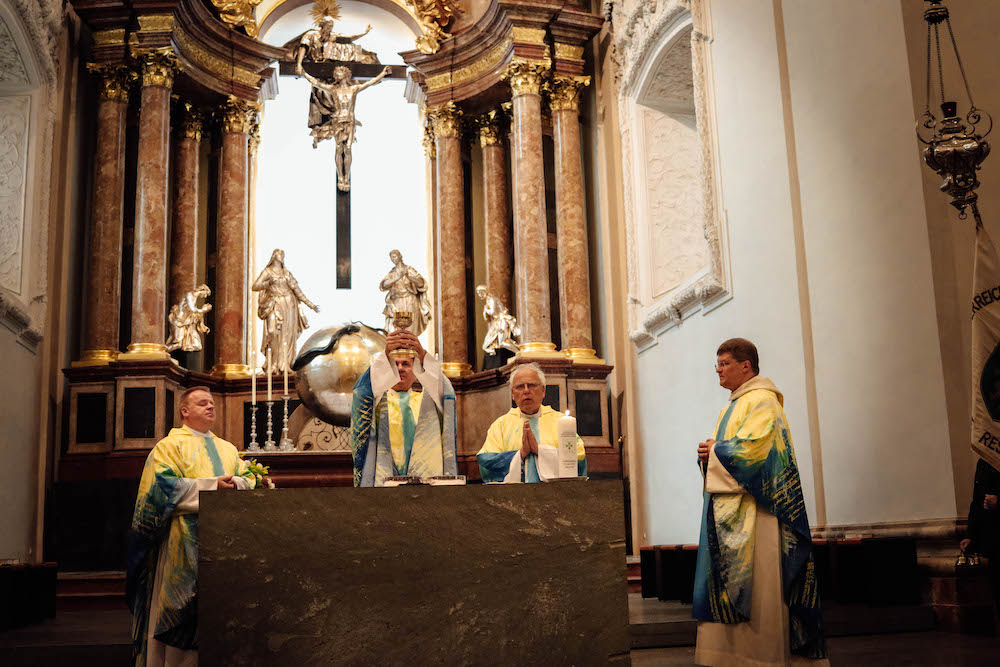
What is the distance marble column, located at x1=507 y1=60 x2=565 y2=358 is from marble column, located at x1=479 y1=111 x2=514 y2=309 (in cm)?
54

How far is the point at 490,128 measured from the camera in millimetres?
12664

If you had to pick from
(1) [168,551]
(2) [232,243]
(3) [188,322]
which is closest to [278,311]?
(3) [188,322]

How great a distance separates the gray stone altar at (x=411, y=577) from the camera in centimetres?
370

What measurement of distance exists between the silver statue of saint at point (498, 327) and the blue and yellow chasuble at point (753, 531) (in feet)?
20.9

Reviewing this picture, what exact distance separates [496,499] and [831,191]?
4.05 m

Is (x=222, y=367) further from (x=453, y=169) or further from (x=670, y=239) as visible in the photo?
(x=670, y=239)

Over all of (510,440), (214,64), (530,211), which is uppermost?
(214,64)

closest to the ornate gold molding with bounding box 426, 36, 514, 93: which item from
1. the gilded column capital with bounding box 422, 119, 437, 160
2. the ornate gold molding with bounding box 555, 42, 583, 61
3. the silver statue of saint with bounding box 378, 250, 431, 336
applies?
the gilded column capital with bounding box 422, 119, 437, 160

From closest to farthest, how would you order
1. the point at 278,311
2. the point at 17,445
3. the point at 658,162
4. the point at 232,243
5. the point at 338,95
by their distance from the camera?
the point at 17,445 → the point at 658,162 → the point at 278,311 → the point at 232,243 → the point at 338,95

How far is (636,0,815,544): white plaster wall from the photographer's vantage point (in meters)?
7.52

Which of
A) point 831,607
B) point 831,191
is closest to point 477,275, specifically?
point 831,191

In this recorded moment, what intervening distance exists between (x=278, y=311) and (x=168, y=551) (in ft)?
20.9

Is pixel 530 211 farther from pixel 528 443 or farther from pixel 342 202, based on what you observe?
pixel 528 443

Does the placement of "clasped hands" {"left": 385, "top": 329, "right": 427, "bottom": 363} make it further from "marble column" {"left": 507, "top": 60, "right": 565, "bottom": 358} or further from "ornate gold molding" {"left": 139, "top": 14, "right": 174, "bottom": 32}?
"ornate gold molding" {"left": 139, "top": 14, "right": 174, "bottom": 32}
